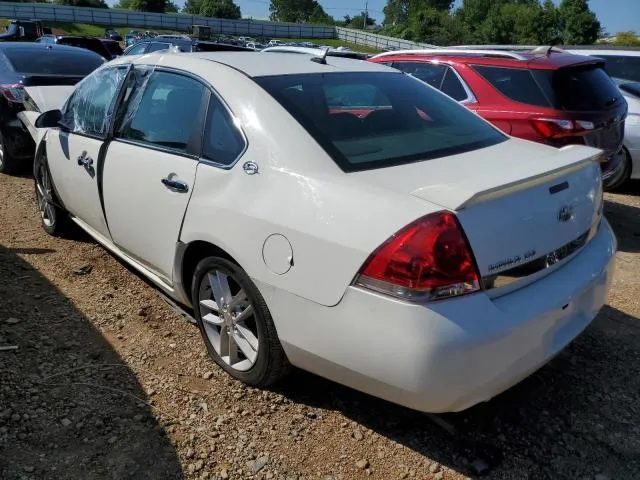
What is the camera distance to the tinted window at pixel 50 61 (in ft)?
23.2

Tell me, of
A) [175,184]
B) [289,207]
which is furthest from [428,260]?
[175,184]

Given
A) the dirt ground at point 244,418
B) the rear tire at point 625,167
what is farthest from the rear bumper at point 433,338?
the rear tire at point 625,167

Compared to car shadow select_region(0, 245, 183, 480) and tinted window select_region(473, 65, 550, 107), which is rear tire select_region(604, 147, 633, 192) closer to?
tinted window select_region(473, 65, 550, 107)

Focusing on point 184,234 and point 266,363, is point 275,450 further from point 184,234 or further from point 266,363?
point 184,234

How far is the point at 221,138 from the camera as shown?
9.34 feet

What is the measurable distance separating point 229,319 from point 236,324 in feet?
0.19

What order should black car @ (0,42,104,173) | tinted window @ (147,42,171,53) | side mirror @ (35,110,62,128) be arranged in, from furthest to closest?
tinted window @ (147,42,171,53)
black car @ (0,42,104,173)
side mirror @ (35,110,62,128)

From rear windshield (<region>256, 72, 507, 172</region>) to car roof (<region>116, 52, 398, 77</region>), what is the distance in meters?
0.07

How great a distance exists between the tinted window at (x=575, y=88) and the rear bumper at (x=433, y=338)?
9.83ft

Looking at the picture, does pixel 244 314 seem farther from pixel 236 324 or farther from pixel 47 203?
pixel 47 203

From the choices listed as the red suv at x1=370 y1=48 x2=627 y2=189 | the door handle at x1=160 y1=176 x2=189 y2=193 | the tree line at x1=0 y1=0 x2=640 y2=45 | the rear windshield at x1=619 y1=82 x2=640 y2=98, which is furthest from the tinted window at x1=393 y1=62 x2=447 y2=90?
the tree line at x1=0 y1=0 x2=640 y2=45

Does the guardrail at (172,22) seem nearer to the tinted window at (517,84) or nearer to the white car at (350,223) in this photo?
the tinted window at (517,84)

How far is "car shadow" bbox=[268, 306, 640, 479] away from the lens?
248 cm

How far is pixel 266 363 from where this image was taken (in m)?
2.72
